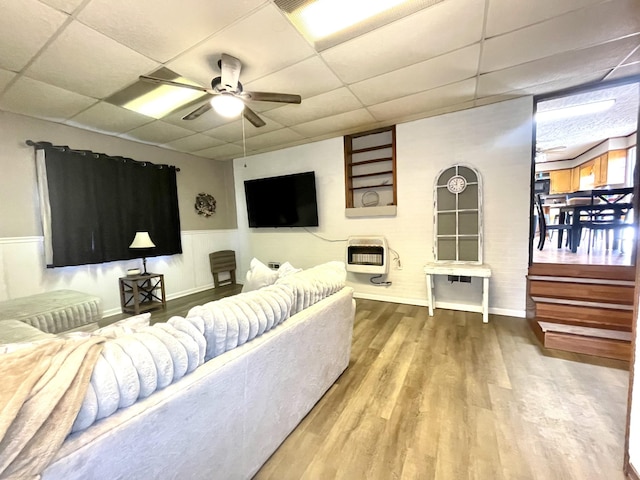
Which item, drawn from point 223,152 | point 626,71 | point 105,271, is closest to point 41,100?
point 105,271

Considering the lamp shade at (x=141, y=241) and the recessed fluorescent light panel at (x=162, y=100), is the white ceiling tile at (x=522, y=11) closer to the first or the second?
the recessed fluorescent light panel at (x=162, y=100)

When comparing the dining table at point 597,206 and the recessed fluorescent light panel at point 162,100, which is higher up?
the recessed fluorescent light panel at point 162,100

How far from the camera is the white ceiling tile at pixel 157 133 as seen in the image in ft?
11.0

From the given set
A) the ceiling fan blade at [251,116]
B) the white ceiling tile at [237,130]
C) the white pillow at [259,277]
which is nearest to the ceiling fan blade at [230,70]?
the ceiling fan blade at [251,116]

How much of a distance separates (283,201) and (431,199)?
2384mm

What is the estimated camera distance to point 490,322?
2.95 metres

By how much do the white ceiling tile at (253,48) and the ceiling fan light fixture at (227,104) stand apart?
297 mm

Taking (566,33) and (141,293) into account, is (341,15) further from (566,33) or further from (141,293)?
(141,293)

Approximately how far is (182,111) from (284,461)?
3.35m

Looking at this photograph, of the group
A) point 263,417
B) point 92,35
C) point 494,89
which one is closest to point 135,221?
point 92,35

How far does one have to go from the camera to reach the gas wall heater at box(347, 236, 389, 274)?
3697 mm

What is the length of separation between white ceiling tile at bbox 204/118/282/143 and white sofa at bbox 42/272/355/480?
2.68 meters

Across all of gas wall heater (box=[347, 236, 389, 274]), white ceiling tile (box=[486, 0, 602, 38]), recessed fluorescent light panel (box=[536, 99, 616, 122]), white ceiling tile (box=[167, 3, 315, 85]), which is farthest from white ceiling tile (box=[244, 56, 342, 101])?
recessed fluorescent light panel (box=[536, 99, 616, 122])

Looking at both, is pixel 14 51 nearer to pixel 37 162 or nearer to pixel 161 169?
pixel 37 162
